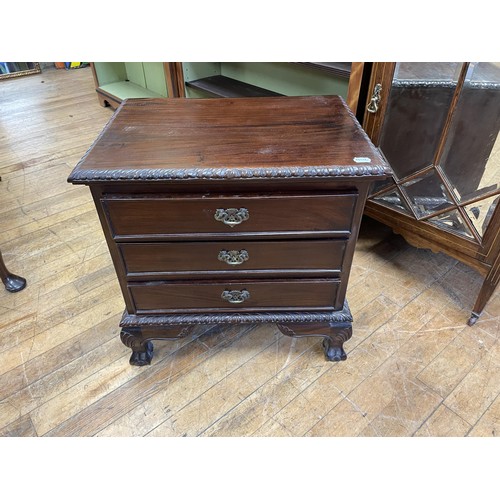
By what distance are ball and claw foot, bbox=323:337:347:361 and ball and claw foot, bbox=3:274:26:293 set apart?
118 cm

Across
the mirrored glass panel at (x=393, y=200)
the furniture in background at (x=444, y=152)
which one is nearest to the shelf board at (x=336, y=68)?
the furniture in background at (x=444, y=152)

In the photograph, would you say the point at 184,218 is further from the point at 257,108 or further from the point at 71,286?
the point at 71,286

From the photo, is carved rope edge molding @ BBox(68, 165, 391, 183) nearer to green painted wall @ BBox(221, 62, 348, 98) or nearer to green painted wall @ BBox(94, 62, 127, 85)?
green painted wall @ BBox(221, 62, 348, 98)

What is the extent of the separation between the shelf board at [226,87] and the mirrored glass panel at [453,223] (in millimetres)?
1132

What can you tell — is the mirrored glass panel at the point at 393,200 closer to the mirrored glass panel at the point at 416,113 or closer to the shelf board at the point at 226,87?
the mirrored glass panel at the point at 416,113

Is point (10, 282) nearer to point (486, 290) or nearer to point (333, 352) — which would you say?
point (333, 352)

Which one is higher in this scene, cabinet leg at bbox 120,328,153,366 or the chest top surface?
the chest top surface

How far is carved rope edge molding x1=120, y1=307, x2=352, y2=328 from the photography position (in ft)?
3.70

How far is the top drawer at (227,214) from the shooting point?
35.5 inches

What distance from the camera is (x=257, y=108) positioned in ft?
3.72

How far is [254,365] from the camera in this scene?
48.7 inches

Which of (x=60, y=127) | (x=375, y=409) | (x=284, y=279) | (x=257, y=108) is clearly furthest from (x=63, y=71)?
(x=375, y=409)

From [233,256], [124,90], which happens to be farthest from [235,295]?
[124,90]

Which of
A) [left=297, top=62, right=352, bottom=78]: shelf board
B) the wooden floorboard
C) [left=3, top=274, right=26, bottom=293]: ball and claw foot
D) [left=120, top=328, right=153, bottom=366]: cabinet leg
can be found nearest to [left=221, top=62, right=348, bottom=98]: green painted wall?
[left=297, top=62, right=352, bottom=78]: shelf board
